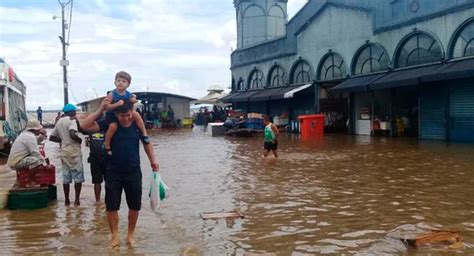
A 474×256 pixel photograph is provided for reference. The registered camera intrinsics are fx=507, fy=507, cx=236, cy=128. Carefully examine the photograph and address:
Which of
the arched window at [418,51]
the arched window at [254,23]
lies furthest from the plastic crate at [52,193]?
the arched window at [254,23]

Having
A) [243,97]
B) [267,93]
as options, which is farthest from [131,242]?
[243,97]

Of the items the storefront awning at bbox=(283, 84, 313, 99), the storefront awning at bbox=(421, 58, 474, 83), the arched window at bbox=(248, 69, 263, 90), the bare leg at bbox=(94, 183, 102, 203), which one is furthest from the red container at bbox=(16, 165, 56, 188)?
the arched window at bbox=(248, 69, 263, 90)

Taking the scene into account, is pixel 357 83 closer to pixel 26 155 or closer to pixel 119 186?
pixel 26 155

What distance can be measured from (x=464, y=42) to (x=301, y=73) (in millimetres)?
13493

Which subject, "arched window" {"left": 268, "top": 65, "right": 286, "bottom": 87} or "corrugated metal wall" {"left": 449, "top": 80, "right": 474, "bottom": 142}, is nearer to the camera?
"corrugated metal wall" {"left": 449, "top": 80, "right": 474, "bottom": 142}

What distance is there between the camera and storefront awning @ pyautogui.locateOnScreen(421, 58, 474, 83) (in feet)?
57.8

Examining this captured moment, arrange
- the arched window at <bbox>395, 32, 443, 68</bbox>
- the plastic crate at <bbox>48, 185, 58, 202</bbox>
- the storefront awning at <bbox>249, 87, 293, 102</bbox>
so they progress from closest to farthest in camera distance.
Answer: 1. the plastic crate at <bbox>48, 185, 58, 202</bbox>
2. the arched window at <bbox>395, 32, 443, 68</bbox>
3. the storefront awning at <bbox>249, 87, 293, 102</bbox>

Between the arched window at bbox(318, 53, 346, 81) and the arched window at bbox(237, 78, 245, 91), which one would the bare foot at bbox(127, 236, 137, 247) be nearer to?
the arched window at bbox(318, 53, 346, 81)

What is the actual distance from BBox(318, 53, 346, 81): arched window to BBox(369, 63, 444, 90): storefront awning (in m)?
4.82

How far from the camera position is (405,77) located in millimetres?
20969

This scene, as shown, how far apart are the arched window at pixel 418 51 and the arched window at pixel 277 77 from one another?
11941 mm

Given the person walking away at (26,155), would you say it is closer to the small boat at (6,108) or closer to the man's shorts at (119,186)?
the man's shorts at (119,186)

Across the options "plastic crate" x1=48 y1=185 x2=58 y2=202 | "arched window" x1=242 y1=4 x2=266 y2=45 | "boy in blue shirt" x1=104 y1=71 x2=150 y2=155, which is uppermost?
"arched window" x1=242 y1=4 x2=266 y2=45

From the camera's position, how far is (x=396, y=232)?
241 inches
